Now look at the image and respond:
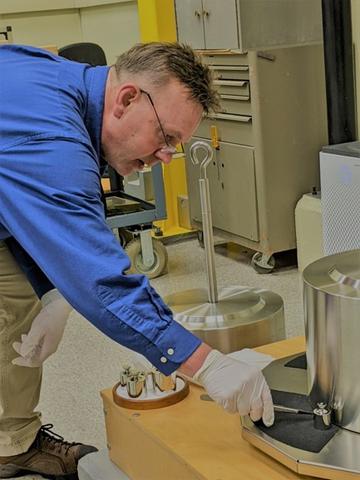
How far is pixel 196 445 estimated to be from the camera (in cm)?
149

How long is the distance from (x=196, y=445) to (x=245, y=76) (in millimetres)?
2497

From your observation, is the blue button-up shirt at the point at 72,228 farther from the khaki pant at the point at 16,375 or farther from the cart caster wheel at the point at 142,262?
the cart caster wheel at the point at 142,262

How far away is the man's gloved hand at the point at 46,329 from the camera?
1.85 metres

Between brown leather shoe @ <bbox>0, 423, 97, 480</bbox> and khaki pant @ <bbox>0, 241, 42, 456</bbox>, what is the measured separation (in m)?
0.03

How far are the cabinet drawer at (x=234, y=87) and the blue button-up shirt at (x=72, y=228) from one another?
2363 mm

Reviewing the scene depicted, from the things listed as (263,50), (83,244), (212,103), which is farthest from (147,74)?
(263,50)

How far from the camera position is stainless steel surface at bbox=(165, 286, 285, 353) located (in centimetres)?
184

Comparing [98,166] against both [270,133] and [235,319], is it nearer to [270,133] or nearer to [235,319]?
[235,319]

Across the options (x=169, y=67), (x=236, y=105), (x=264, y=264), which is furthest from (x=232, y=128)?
(x=169, y=67)

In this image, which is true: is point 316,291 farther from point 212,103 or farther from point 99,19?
point 99,19

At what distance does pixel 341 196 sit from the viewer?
3172mm

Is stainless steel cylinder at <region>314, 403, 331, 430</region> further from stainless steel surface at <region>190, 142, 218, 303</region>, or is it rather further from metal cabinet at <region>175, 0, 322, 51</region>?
metal cabinet at <region>175, 0, 322, 51</region>

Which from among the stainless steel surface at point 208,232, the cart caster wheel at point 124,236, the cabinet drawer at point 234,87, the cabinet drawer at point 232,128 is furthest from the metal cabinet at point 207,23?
the stainless steel surface at point 208,232

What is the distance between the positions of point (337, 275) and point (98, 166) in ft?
1.57
